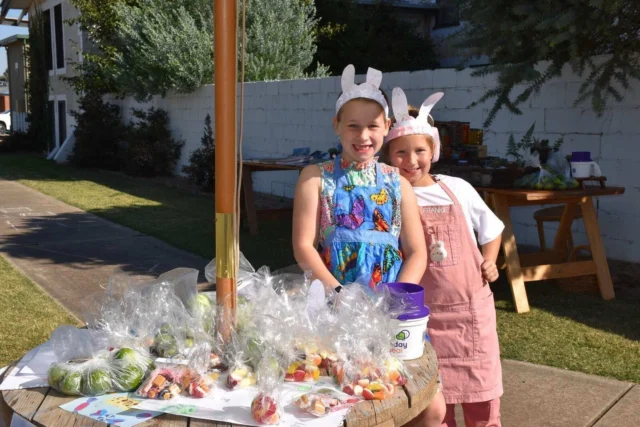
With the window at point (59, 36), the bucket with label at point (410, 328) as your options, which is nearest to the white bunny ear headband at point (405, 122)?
the bucket with label at point (410, 328)

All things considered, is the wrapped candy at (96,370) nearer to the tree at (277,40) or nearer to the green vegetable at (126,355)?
the green vegetable at (126,355)

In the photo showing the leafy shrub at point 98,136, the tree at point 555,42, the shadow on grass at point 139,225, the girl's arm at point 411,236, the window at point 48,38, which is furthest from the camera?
the window at point 48,38

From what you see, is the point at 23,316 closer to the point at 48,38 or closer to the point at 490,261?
the point at 490,261

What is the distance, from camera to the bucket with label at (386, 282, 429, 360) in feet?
6.99

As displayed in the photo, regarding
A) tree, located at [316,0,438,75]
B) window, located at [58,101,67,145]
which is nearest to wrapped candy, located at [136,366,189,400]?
tree, located at [316,0,438,75]

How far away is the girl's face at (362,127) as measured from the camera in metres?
2.51

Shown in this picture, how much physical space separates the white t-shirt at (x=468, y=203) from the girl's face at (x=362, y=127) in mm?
473

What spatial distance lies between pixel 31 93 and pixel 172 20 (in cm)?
1260

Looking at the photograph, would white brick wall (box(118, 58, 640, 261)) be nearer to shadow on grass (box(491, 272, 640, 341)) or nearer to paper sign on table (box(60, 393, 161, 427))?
shadow on grass (box(491, 272, 640, 341))

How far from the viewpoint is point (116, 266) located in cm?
692

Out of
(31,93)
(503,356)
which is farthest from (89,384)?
(31,93)

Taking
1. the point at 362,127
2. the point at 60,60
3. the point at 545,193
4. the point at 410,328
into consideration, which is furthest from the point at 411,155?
the point at 60,60

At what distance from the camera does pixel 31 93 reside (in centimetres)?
2436

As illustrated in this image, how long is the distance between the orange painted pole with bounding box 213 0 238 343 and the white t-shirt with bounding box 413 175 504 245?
1.09 metres
